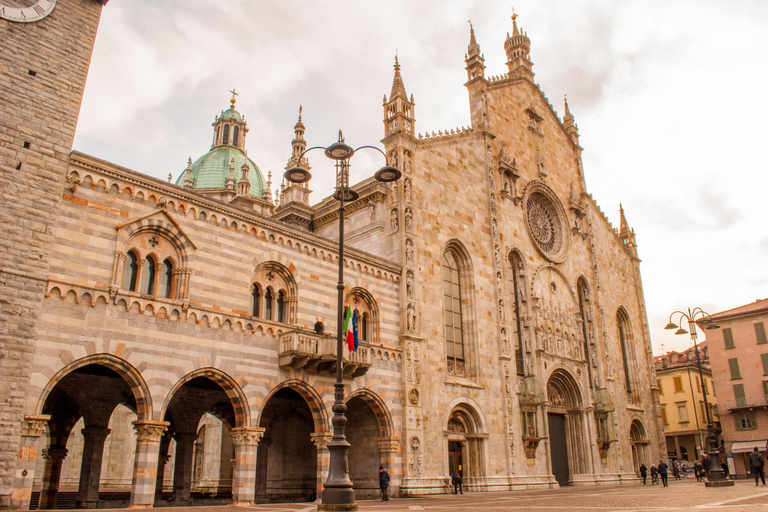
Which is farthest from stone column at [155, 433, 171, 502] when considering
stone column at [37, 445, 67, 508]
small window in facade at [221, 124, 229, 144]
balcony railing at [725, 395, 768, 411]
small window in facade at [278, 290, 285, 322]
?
small window in facade at [221, 124, 229, 144]

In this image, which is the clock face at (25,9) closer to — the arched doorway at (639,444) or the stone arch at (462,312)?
the stone arch at (462,312)

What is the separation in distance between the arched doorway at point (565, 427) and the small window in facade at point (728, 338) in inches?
704

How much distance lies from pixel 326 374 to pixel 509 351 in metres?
12.2

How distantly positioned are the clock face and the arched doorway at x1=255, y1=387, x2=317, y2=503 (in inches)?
695

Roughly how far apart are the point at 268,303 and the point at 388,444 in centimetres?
802

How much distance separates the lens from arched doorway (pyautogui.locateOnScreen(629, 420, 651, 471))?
41.3 metres

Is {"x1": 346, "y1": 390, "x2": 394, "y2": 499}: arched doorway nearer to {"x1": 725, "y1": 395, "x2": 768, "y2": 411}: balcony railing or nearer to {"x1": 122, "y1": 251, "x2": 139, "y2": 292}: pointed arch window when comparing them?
{"x1": 122, "y1": 251, "x2": 139, "y2": 292}: pointed arch window

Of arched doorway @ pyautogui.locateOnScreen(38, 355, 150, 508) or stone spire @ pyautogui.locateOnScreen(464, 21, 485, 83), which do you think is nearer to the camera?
arched doorway @ pyautogui.locateOnScreen(38, 355, 150, 508)

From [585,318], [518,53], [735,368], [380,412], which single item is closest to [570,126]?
[518,53]

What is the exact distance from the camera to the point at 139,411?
17828 millimetres

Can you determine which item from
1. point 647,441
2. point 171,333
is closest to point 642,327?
point 647,441

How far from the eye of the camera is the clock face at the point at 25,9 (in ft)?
59.8

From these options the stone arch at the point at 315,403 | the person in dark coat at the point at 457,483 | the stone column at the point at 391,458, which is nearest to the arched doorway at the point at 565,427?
the person in dark coat at the point at 457,483

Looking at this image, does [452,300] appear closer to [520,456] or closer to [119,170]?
[520,456]
